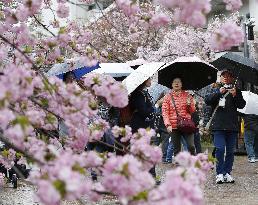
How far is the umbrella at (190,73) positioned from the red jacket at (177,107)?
1.36 feet

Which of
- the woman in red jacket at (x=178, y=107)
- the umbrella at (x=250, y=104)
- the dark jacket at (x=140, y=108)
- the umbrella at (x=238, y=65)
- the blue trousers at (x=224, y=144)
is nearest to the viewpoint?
the dark jacket at (x=140, y=108)

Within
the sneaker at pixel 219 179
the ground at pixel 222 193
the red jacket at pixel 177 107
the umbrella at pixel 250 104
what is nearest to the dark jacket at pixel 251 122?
the umbrella at pixel 250 104

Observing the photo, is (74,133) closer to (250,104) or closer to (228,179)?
(228,179)

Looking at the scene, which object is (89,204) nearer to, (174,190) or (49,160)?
(49,160)

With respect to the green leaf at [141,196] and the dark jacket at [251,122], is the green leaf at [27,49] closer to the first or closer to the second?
the green leaf at [141,196]

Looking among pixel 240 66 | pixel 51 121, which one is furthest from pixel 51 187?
pixel 240 66

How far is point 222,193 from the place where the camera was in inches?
332

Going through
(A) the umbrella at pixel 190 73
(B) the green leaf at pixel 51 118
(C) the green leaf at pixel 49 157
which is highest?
(A) the umbrella at pixel 190 73

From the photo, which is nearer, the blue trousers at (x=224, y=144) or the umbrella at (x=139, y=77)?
the umbrella at (x=139, y=77)

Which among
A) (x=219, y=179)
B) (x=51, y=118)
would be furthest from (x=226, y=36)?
(x=219, y=179)

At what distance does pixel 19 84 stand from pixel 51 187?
0.94 meters

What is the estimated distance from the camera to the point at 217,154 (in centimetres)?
930

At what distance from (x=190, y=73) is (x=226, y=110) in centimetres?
76

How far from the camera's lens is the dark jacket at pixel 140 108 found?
8.15m
